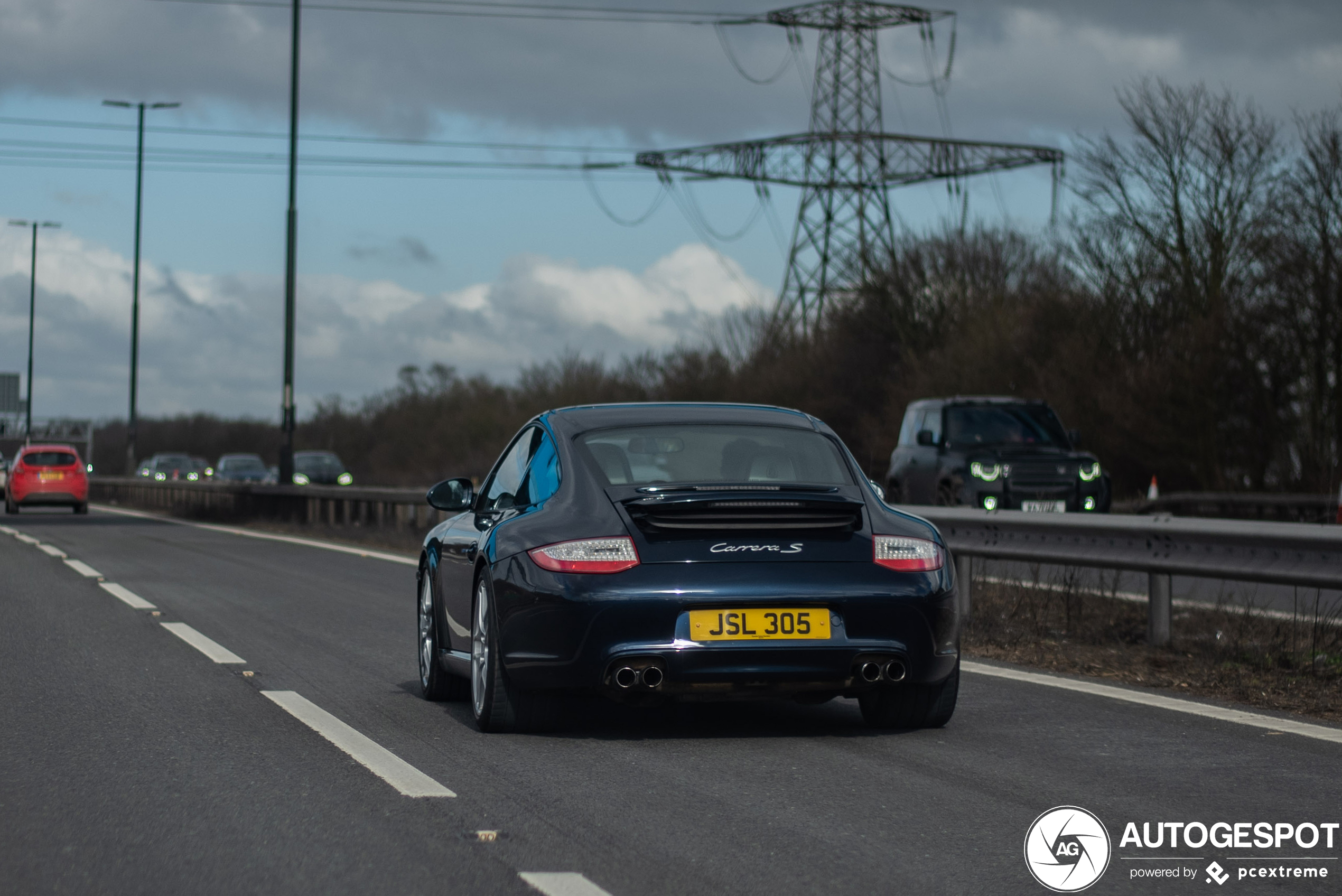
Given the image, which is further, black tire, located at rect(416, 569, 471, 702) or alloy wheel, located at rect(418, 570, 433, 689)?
alloy wheel, located at rect(418, 570, 433, 689)

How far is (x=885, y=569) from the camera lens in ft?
23.4

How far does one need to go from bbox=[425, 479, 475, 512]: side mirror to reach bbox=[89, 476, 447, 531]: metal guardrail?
589 inches

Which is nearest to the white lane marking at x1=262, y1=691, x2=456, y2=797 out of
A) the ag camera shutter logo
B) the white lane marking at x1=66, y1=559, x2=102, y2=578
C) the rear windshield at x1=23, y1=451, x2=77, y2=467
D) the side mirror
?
the side mirror

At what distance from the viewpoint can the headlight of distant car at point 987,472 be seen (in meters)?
21.4

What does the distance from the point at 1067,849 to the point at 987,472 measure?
16329 millimetres

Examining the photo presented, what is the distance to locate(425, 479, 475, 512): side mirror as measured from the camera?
8.57m

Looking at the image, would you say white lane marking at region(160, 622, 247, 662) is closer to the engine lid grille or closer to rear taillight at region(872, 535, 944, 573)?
the engine lid grille

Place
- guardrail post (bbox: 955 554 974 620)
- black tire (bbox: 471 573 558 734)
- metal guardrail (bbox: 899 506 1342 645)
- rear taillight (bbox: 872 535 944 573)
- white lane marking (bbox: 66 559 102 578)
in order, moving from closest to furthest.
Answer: rear taillight (bbox: 872 535 944 573)
black tire (bbox: 471 573 558 734)
metal guardrail (bbox: 899 506 1342 645)
guardrail post (bbox: 955 554 974 620)
white lane marking (bbox: 66 559 102 578)

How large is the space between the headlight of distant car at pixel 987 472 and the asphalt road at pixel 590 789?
12077 millimetres

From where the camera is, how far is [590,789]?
20.5ft

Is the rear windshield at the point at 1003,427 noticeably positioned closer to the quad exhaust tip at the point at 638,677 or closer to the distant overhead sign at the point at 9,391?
the quad exhaust tip at the point at 638,677

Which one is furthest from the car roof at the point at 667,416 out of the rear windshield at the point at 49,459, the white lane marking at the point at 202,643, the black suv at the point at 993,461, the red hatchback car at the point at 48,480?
the rear windshield at the point at 49,459

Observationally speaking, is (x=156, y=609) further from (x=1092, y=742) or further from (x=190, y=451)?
(x=190, y=451)

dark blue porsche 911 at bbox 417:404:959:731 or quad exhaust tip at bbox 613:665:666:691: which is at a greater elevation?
dark blue porsche 911 at bbox 417:404:959:731
